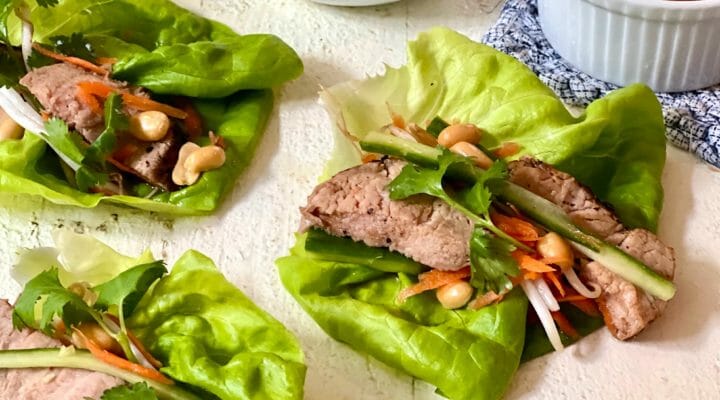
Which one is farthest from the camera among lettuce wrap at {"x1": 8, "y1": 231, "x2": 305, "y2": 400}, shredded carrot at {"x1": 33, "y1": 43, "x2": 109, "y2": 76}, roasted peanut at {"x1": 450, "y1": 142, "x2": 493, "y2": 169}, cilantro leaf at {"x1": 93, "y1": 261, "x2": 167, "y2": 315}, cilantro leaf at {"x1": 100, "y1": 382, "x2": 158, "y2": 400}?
shredded carrot at {"x1": 33, "y1": 43, "x2": 109, "y2": 76}

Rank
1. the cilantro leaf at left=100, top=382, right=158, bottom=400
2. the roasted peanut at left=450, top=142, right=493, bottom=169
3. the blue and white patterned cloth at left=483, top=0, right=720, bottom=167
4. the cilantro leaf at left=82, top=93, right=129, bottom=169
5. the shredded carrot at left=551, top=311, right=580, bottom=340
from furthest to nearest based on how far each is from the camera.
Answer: the blue and white patterned cloth at left=483, top=0, right=720, bottom=167 < the cilantro leaf at left=82, top=93, right=129, bottom=169 < the roasted peanut at left=450, top=142, right=493, bottom=169 < the shredded carrot at left=551, top=311, right=580, bottom=340 < the cilantro leaf at left=100, top=382, right=158, bottom=400

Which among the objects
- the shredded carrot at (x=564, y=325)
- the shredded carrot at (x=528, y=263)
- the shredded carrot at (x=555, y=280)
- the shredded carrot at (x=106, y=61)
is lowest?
the shredded carrot at (x=564, y=325)

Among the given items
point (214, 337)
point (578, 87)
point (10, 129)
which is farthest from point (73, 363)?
point (578, 87)

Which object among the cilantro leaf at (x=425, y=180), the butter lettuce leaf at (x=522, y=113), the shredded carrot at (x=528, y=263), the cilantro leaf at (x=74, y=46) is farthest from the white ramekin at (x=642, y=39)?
the cilantro leaf at (x=74, y=46)

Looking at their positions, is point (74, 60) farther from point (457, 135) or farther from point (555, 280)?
point (555, 280)

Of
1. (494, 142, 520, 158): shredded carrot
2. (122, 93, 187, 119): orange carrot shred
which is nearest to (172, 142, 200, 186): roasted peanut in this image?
(122, 93, 187, 119): orange carrot shred

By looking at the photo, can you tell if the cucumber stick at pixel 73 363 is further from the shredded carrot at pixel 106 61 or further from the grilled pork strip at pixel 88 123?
the shredded carrot at pixel 106 61

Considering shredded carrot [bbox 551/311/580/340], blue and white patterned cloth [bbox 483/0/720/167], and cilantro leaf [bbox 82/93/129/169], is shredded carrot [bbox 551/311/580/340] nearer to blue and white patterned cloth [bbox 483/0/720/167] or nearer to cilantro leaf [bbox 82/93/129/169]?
blue and white patterned cloth [bbox 483/0/720/167]
